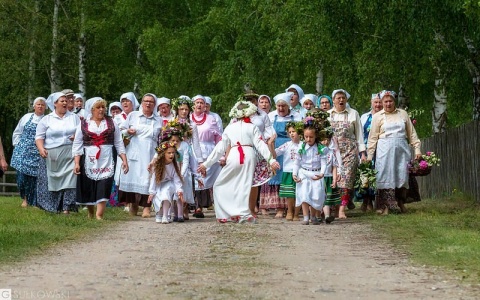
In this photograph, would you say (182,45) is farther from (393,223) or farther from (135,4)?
(393,223)

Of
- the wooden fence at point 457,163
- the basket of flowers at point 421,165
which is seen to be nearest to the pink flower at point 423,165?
the basket of flowers at point 421,165

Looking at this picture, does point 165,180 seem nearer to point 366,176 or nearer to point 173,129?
point 173,129

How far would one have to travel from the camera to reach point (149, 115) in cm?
2139

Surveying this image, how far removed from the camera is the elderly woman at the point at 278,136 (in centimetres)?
2128

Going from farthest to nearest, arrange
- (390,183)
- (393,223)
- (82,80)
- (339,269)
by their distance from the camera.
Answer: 1. (82,80)
2. (390,183)
3. (393,223)
4. (339,269)

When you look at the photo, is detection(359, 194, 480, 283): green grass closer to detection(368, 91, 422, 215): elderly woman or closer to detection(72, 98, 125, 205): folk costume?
detection(368, 91, 422, 215): elderly woman

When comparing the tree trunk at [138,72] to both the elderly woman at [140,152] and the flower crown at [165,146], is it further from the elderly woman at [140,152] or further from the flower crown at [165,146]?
the flower crown at [165,146]

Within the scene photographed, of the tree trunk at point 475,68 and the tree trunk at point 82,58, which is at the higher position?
the tree trunk at point 82,58

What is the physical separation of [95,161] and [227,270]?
8133 mm

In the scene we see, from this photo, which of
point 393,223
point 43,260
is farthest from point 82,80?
point 43,260

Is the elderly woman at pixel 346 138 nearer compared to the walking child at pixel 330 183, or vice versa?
the walking child at pixel 330 183

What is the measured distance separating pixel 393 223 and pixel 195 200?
3956mm

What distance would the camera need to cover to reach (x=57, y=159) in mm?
Result: 20188

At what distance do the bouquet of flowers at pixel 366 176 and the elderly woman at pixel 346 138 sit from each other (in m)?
0.12
